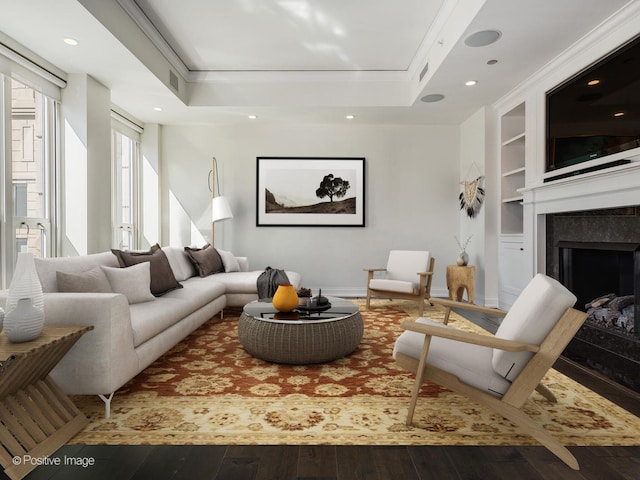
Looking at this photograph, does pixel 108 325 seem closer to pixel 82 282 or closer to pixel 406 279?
pixel 82 282

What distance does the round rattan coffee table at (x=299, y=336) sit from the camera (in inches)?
103

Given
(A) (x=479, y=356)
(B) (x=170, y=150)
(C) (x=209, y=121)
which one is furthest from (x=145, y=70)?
(A) (x=479, y=356)

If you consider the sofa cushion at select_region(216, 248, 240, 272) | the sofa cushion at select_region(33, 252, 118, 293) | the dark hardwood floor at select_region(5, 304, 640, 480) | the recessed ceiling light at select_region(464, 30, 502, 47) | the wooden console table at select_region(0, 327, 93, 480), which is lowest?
the dark hardwood floor at select_region(5, 304, 640, 480)

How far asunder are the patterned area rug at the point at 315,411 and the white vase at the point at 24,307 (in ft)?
1.80

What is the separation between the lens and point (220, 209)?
5.48 metres

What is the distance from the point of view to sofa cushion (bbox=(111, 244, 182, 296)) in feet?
10.5

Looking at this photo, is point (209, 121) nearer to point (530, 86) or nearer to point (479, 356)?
point (530, 86)

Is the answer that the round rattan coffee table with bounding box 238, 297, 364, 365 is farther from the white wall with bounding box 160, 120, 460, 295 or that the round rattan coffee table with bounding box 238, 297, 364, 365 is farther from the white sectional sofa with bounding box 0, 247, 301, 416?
the white wall with bounding box 160, 120, 460, 295

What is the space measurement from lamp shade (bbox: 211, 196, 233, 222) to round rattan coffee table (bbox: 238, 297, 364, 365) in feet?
9.48

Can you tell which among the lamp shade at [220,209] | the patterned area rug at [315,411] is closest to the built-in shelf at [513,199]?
the patterned area rug at [315,411]

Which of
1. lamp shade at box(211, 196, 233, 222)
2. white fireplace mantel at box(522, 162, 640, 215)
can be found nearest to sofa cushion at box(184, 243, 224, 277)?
lamp shade at box(211, 196, 233, 222)

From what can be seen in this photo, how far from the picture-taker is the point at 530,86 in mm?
4195

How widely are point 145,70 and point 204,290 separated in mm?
2326

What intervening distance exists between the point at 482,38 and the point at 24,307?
3715 mm
